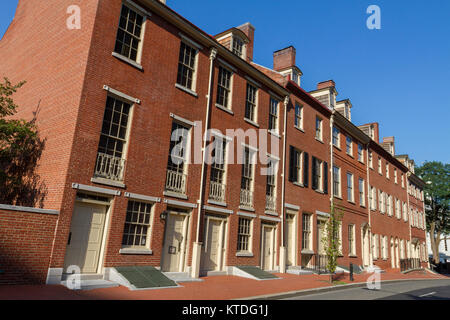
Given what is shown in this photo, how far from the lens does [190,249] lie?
13.0 m

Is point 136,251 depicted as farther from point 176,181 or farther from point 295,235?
point 295,235

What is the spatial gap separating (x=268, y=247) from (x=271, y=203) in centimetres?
226

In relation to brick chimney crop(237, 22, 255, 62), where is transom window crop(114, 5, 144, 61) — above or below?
below

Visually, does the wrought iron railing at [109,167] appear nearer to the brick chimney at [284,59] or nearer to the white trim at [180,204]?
the white trim at [180,204]

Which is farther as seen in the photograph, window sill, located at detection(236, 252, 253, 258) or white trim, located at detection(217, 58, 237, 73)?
white trim, located at detection(217, 58, 237, 73)

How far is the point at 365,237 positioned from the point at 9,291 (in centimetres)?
2491

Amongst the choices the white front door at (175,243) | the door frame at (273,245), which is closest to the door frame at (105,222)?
the white front door at (175,243)

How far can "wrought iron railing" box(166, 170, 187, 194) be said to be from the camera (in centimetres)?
1268

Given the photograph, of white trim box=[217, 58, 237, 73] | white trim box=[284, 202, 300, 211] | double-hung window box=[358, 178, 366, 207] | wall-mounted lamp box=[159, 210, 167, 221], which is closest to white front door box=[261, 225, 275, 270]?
white trim box=[284, 202, 300, 211]

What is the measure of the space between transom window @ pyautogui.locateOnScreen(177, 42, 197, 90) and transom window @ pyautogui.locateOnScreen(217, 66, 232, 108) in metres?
1.71

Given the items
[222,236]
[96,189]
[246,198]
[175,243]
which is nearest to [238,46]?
[246,198]

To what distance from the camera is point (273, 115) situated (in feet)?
62.0

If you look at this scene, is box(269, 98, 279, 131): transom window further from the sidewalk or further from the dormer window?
the sidewalk
